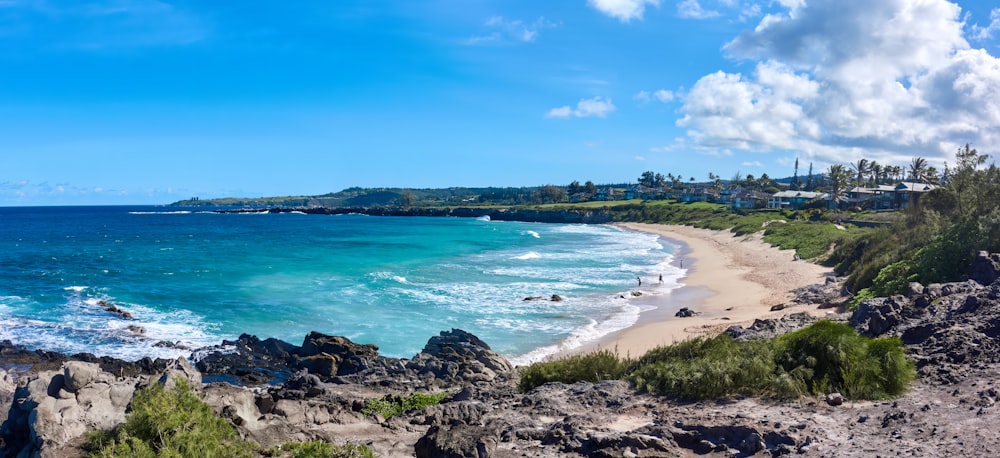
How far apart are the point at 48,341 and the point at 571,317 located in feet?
68.0

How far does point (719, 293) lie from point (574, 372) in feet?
70.6

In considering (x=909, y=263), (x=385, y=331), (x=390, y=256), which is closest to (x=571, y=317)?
(x=385, y=331)

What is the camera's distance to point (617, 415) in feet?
34.3

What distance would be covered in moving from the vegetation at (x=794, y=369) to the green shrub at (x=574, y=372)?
787mm

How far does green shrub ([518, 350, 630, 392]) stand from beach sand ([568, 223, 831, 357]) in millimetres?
3366

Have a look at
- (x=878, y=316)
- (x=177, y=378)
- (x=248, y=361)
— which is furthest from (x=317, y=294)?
(x=878, y=316)

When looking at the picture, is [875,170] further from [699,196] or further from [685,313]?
[685,313]

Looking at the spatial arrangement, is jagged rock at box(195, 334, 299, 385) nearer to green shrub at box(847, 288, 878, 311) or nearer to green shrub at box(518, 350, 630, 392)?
green shrub at box(518, 350, 630, 392)

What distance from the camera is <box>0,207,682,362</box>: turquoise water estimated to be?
2370 cm

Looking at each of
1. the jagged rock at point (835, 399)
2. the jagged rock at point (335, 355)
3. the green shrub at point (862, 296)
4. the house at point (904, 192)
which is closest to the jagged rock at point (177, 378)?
the jagged rock at point (335, 355)

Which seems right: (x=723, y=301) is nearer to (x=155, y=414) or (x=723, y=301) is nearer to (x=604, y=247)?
(x=155, y=414)

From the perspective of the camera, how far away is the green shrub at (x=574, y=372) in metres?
13.3

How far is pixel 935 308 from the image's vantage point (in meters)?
14.2

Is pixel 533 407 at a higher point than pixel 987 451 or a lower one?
lower
